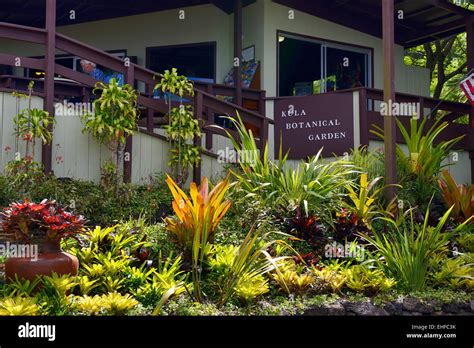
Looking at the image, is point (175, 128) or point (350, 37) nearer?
point (175, 128)

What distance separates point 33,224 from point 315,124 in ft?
24.4

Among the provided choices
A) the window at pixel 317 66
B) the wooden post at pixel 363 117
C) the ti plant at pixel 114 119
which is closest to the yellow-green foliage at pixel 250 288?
the ti plant at pixel 114 119

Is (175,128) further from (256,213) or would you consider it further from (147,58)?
(147,58)

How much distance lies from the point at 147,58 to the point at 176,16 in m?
1.16

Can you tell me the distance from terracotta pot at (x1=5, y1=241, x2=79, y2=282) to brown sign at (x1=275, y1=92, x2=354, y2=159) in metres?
6.81

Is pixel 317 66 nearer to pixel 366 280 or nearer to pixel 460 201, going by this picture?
pixel 460 201

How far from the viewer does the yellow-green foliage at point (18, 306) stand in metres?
4.80

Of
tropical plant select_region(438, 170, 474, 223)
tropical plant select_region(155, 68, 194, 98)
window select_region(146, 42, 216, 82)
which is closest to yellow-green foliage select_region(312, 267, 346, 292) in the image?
tropical plant select_region(438, 170, 474, 223)

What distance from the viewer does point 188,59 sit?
14.4 m

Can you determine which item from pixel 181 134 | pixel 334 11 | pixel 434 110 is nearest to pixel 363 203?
pixel 181 134

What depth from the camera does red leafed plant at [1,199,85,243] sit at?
549 centimetres

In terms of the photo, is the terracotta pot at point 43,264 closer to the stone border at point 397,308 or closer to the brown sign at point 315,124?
the stone border at point 397,308

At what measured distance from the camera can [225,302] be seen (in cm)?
581
